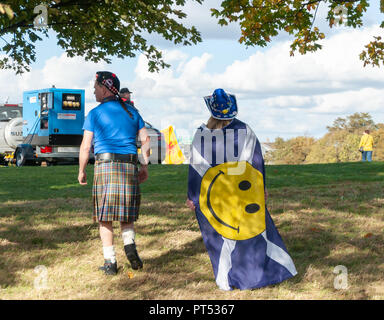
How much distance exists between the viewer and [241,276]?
17.6 ft

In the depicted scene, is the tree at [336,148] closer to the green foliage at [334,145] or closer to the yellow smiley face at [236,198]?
the green foliage at [334,145]

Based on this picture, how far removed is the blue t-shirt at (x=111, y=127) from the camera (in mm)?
5590

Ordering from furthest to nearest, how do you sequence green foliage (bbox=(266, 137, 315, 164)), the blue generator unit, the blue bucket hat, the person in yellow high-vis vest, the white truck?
green foliage (bbox=(266, 137, 315, 164)) → the white truck → the person in yellow high-vis vest → the blue generator unit → the blue bucket hat

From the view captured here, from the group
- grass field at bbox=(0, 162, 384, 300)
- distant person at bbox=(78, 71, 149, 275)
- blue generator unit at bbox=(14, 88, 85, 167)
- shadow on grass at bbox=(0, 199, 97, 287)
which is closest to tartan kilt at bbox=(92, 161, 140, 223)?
distant person at bbox=(78, 71, 149, 275)

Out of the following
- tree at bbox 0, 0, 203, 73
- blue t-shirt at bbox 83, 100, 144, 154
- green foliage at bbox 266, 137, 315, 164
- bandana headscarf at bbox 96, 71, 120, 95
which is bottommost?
green foliage at bbox 266, 137, 315, 164

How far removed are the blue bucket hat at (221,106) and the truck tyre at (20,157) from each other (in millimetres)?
20899

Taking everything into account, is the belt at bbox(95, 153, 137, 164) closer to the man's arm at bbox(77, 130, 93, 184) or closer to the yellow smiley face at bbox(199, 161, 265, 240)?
the man's arm at bbox(77, 130, 93, 184)

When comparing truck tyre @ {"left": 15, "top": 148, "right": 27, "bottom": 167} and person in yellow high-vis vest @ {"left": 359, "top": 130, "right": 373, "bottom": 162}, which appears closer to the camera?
truck tyre @ {"left": 15, "top": 148, "right": 27, "bottom": 167}

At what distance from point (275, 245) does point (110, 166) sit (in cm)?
187

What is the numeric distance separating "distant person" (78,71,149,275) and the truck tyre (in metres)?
20.1

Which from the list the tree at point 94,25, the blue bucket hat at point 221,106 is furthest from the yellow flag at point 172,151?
the blue bucket hat at point 221,106

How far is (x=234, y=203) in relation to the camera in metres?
5.41

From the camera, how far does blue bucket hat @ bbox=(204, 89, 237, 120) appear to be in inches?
207

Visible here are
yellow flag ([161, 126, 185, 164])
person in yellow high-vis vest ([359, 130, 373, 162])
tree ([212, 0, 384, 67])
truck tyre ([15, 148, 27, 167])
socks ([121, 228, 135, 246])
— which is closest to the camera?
socks ([121, 228, 135, 246])
